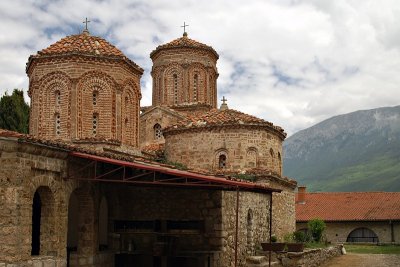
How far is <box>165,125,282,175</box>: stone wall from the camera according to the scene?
19.7 metres

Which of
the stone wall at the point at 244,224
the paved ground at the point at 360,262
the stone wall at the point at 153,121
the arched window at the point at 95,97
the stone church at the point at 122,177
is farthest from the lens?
the stone wall at the point at 153,121

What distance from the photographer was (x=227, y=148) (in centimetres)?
1966

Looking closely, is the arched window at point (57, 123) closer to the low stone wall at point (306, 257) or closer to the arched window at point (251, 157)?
the arched window at point (251, 157)

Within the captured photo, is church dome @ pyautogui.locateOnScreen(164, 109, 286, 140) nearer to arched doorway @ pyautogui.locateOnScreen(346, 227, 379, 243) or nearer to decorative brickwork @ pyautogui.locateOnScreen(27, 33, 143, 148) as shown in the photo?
decorative brickwork @ pyautogui.locateOnScreen(27, 33, 143, 148)

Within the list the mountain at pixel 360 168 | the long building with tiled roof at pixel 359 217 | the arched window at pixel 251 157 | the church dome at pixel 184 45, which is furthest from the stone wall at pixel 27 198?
the mountain at pixel 360 168

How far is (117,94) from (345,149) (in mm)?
185798

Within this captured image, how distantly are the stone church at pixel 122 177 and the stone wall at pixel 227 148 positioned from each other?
1.4 inches

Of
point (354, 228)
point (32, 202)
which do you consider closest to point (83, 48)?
point (32, 202)

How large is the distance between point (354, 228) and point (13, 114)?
71.9 ft

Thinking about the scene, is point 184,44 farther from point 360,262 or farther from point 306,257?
point 306,257

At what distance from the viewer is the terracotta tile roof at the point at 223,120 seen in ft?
64.4

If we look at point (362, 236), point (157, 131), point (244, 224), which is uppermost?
point (157, 131)

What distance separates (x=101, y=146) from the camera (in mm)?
17797

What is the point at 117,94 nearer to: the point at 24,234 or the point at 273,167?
the point at 273,167
